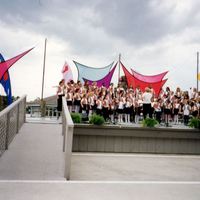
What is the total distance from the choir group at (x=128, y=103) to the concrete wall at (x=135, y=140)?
5.42 feet

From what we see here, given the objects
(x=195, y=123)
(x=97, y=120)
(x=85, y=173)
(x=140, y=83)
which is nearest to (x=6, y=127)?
(x=85, y=173)

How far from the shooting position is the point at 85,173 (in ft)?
29.6

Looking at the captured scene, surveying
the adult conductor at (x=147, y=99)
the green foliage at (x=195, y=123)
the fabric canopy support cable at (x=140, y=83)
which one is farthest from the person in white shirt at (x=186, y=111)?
the fabric canopy support cable at (x=140, y=83)

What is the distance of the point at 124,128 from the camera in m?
12.5

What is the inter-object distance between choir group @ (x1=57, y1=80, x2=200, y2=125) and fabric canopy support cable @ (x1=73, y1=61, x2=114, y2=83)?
490cm

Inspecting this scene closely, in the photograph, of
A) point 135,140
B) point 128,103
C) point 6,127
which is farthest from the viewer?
point 128,103

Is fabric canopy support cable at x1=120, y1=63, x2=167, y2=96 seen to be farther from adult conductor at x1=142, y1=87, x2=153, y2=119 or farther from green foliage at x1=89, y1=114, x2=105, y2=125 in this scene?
green foliage at x1=89, y1=114, x2=105, y2=125

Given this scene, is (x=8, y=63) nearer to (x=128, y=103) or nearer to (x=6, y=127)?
(x=128, y=103)

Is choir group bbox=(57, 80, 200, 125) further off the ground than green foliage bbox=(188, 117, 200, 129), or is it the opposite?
choir group bbox=(57, 80, 200, 125)

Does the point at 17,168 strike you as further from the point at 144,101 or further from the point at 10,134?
the point at 144,101

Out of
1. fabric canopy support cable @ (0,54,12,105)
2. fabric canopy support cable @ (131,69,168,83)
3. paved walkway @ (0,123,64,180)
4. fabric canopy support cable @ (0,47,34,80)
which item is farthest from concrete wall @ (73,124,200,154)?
fabric canopy support cable @ (131,69,168,83)

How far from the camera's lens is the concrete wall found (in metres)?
12.3

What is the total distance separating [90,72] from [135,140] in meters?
7.92

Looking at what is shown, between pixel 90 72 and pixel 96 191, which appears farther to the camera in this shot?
pixel 90 72
